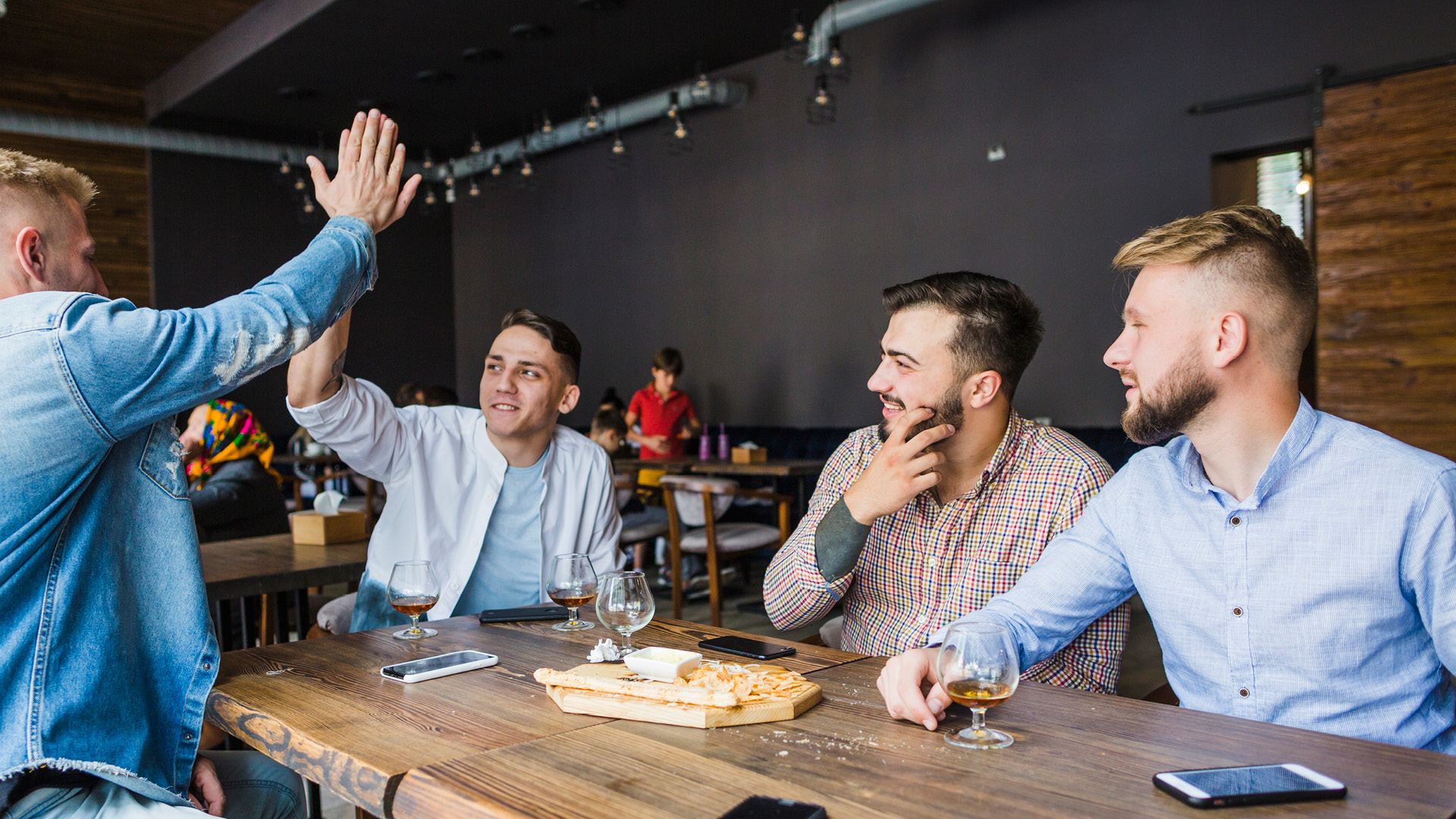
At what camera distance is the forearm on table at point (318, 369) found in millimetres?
1915

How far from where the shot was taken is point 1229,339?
4.49 feet

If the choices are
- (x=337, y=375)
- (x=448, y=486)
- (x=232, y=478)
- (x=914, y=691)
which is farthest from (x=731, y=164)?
(x=914, y=691)

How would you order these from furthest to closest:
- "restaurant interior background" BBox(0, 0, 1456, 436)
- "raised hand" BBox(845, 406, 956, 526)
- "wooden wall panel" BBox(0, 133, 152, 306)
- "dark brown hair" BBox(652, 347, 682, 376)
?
"wooden wall panel" BBox(0, 133, 152, 306), "dark brown hair" BBox(652, 347, 682, 376), "restaurant interior background" BBox(0, 0, 1456, 436), "raised hand" BBox(845, 406, 956, 526)

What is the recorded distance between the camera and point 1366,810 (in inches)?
34.8

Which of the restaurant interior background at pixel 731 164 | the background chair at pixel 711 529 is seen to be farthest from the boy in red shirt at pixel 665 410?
the background chair at pixel 711 529

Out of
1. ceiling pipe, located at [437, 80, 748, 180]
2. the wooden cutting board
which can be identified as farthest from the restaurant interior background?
the wooden cutting board

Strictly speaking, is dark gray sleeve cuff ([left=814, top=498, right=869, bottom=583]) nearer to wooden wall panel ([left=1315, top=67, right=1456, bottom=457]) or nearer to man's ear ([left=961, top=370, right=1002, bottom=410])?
man's ear ([left=961, top=370, right=1002, bottom=410])

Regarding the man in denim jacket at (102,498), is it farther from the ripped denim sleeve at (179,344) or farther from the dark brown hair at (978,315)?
the dark brown hair at (978,315)

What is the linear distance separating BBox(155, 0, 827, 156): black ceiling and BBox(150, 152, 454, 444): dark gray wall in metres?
0.52

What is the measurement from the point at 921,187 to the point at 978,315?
516 cm

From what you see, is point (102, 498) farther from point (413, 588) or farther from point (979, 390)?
point (979, 390)

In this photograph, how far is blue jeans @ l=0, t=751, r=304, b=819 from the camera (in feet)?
3.85

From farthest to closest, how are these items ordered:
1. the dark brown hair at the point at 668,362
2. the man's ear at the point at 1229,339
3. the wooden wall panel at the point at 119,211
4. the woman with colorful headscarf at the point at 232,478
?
the wooden wall panel at the point at 119,211
the dark brown hair at the point at 668,362
the woman with colorful headscarf at the point at 232,478
the man's ear at the point at 1229,339

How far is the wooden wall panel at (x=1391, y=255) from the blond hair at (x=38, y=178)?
5295 millimetres
